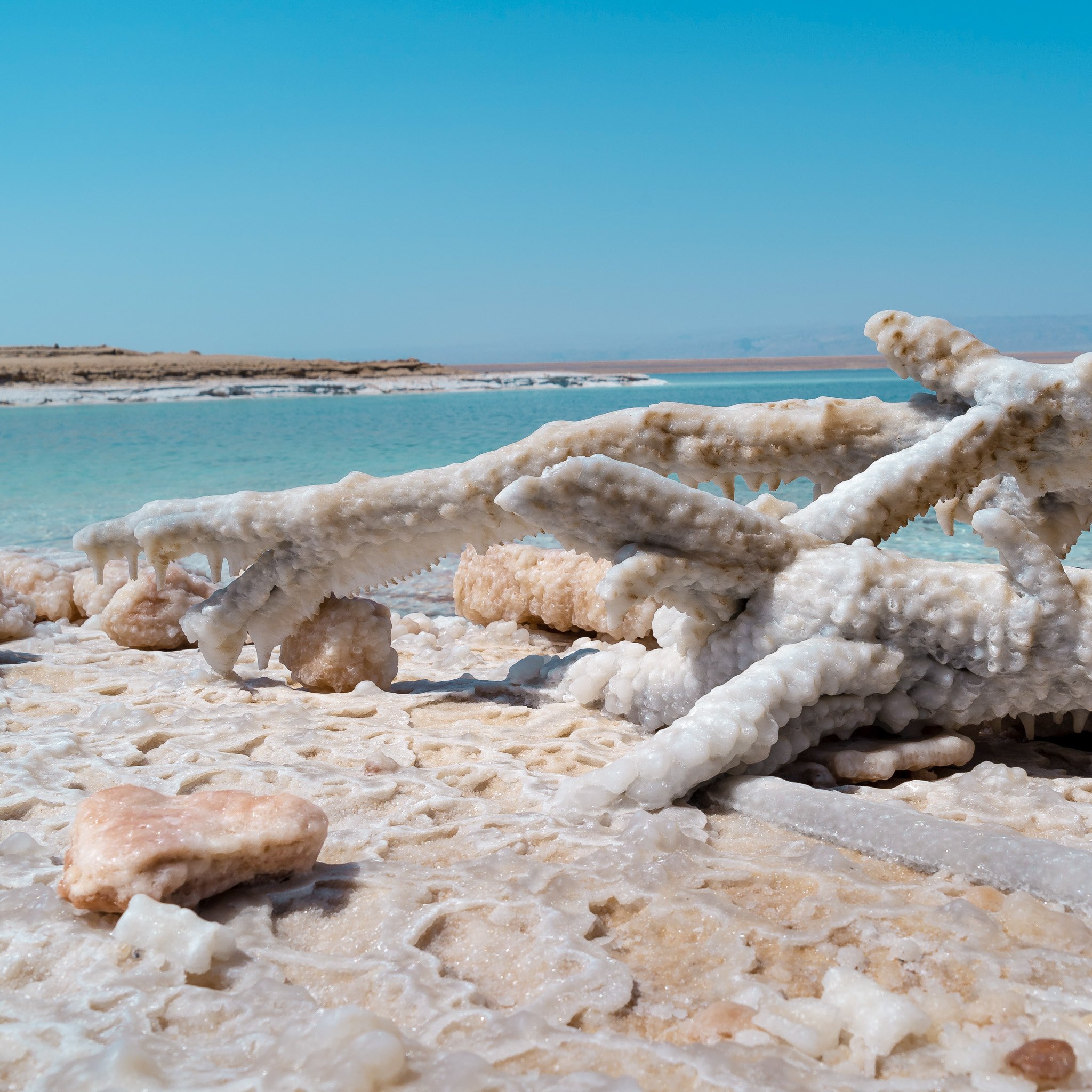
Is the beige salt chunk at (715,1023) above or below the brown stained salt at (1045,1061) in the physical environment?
below

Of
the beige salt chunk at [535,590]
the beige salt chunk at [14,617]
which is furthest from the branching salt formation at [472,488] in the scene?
the beige salt chunk at [14,617]

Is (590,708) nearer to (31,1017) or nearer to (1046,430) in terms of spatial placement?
(1046,430)

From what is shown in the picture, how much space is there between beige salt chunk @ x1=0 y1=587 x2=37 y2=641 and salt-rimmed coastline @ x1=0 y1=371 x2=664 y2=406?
44.2m

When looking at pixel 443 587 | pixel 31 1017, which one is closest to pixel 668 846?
pixel 31 1017

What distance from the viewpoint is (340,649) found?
324 cm

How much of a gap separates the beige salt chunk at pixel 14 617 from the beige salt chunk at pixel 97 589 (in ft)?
1.27

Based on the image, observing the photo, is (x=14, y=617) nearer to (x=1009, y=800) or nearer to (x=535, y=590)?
(x=535, y=590)

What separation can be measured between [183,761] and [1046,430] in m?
2.51

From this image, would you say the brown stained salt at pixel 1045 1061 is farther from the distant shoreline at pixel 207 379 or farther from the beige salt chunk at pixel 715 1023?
the distant shoreline at pixel 207 379

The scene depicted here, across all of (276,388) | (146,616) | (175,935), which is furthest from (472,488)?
(276,388)

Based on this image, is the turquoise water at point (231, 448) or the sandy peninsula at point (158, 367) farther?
the sandy peninsula at point (158, 367)

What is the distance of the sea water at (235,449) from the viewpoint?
988 cm

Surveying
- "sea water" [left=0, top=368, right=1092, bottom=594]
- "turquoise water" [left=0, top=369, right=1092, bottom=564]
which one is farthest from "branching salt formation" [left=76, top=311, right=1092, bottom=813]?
"turquoise water" [left=0, top=369, right=1092, bottom=564]

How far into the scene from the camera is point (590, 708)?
297 cm
